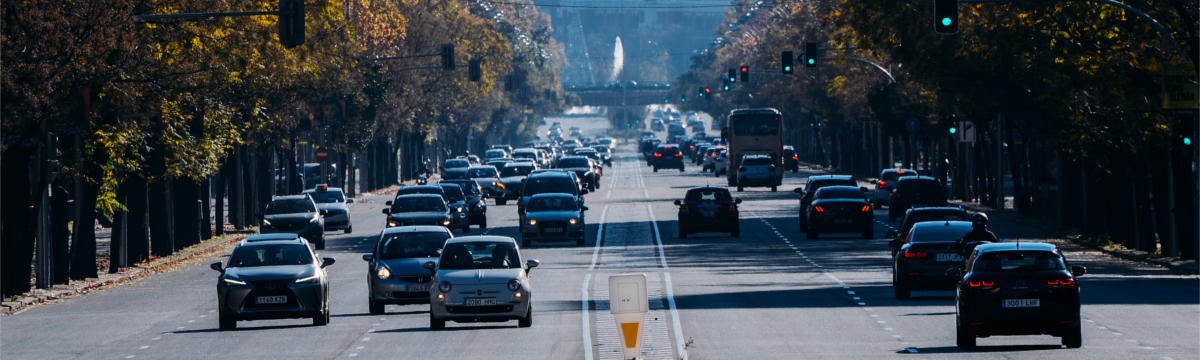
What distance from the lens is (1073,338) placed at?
17609 millimetres

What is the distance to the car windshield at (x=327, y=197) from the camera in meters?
49.1

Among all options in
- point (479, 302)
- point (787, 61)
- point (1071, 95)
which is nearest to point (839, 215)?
point (1071, 95)

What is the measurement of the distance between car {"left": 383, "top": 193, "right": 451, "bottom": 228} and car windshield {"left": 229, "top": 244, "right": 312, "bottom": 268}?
18.5 metres

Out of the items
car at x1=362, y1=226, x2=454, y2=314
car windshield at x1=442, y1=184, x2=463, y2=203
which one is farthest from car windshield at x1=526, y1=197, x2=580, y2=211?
car at x1=362, y1=226, x2=454, y2=314

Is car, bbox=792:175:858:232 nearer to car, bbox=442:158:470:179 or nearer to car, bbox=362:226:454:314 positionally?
car, bbox=362:226:454:314

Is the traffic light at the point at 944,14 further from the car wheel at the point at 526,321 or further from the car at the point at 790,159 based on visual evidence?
the car at the point at 790,159

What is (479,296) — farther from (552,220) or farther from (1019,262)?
(552,220)

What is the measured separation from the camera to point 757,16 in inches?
5679

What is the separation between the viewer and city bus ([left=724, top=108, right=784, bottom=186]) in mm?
76125

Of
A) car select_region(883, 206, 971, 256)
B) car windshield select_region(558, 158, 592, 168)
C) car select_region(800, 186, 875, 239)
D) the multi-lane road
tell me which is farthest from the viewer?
car windshield select_region(558, 158, 592, 168)

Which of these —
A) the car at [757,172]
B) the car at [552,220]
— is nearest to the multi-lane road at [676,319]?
the car at [552,220]

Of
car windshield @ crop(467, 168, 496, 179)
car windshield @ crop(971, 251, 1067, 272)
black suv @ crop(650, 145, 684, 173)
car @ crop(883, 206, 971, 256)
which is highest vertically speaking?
black suv @ crop(650, 145, 684, 173)

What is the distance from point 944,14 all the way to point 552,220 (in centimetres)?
1462

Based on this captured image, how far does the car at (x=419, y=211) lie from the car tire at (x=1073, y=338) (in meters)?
25.1
